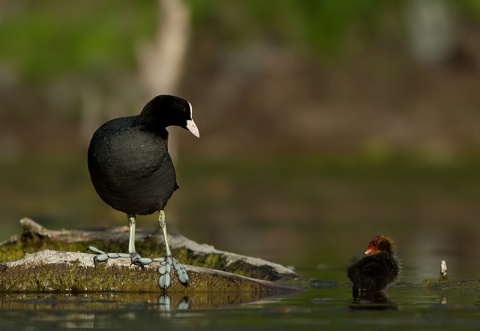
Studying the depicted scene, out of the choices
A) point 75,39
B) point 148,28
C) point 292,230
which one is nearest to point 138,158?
point 292,230

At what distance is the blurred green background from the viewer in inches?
989

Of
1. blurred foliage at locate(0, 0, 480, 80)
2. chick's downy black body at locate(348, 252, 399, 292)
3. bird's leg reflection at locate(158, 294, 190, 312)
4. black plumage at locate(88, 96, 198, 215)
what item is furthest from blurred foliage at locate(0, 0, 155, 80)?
bird's leg reflection at locate(158, 294, 190, 312)

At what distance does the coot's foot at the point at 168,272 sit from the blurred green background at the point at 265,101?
11.0 m

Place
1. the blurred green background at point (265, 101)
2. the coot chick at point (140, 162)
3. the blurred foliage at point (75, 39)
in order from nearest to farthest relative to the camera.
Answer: the coot chick at point (140, 162)
the blurred green background at point (265, 101)
the blurred foliage at point (75, 39)

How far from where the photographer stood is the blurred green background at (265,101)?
25.1 meters

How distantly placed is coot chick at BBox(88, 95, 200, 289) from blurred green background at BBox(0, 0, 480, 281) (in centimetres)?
1095

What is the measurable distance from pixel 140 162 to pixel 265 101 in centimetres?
2280

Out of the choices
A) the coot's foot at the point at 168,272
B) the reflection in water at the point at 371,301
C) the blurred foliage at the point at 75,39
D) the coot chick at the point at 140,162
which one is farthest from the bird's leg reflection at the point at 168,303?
the blurred foliage at the point at 75,39

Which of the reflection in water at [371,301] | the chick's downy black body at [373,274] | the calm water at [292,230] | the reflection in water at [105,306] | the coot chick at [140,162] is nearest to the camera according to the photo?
the reflection in water at [105,306]

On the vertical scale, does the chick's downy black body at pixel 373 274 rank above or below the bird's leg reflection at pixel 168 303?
above

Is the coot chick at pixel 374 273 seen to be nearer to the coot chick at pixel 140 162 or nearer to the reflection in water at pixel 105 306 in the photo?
the reflection in water at pixel 105 306

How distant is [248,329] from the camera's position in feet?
30.5

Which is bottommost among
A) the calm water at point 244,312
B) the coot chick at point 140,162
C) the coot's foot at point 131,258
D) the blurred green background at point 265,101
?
the calm water at point 244,312

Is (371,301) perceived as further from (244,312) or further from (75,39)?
(75,39)
